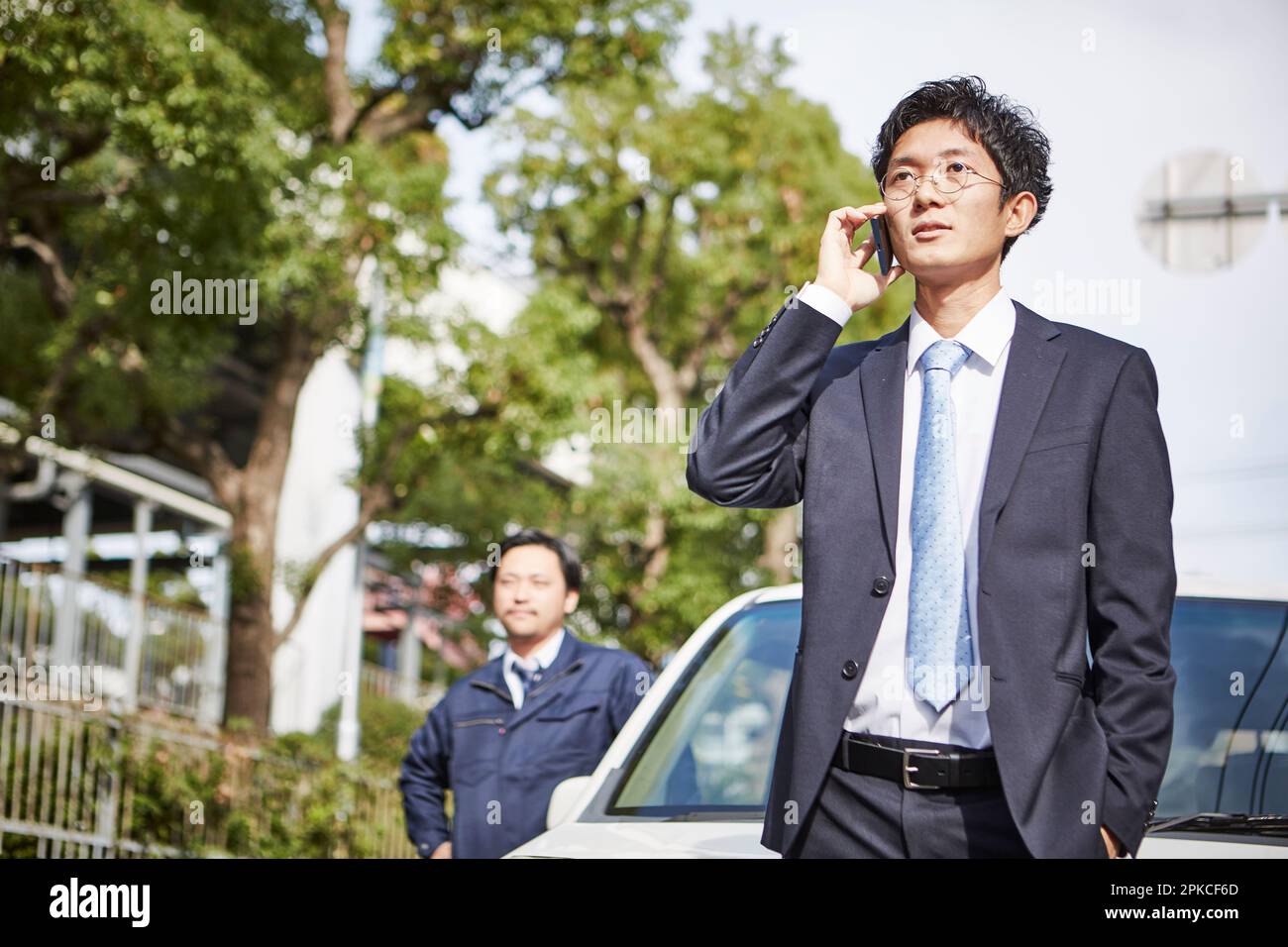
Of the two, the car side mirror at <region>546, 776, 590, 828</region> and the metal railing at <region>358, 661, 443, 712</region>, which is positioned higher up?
the car side mirror at <region>546, 776, 590, 828</region>

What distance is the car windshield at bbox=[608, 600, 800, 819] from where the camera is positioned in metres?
3.36

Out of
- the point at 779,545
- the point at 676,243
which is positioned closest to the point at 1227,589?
the point at 779,545

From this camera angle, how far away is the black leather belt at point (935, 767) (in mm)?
1950

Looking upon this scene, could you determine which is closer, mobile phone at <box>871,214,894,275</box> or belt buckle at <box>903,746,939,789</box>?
belt buckle at <box>903,746,939,789</box>

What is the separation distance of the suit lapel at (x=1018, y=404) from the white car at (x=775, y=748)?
82cm

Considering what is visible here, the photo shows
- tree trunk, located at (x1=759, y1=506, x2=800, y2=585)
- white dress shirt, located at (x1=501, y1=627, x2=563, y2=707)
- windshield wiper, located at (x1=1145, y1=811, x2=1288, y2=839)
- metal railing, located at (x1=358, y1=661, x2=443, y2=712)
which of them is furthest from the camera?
metal railing, located at (x1=358, y1=661, x2=443, y2=712)

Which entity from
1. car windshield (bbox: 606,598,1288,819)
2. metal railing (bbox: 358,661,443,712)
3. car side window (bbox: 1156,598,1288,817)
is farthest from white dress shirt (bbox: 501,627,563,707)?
metal railing (bbox: 358,661,443,712)

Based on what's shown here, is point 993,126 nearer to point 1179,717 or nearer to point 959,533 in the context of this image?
point 959,533

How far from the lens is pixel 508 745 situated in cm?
437

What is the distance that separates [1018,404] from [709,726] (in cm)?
194

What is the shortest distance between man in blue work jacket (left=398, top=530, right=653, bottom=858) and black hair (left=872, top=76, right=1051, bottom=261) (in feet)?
8.15

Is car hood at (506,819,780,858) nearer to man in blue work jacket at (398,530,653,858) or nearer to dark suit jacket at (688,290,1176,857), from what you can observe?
dark suit jacket at (688,290,1176,857)
